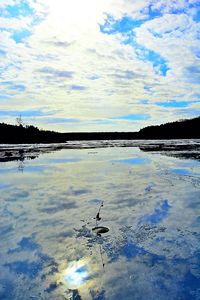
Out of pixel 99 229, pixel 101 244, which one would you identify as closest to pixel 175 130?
pixel 99 229

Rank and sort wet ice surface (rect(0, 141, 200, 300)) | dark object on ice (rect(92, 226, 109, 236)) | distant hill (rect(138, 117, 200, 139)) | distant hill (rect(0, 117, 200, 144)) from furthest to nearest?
distant hill (rect(138, 117, 200, 139)) → distant hill (rect(0, 117, 200, 144)) → dark object on ice (rect(92, 226, 109, 236)) → wet ice surface (rect(0, 141, 200, 300))

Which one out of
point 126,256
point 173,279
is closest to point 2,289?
point 126,256

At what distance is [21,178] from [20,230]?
8.35 m

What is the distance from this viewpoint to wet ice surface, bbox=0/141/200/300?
4691 millimetres

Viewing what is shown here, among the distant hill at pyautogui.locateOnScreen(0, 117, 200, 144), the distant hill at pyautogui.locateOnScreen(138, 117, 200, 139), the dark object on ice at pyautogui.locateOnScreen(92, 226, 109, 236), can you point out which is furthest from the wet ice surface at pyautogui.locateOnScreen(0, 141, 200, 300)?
the distant hill at pyautogui.locateOnScreen(138, 117, 200, 139)

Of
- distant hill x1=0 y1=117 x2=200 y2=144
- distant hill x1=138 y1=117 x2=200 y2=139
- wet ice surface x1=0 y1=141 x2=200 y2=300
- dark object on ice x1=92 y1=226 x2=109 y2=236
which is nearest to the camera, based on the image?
wet ice surface x1=0 y1=141 x2=200 y2=300

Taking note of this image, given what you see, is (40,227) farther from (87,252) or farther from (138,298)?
(138,298)

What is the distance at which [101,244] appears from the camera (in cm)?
634

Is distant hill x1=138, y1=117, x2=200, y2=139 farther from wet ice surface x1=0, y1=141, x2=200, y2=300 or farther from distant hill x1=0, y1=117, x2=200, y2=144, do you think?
wet ice surface x1=0, y1=141, x2=200, y2=300

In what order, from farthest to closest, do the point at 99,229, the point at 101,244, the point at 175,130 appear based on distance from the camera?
the point at 175,130 < the point at 99,229 < the point at 101,244

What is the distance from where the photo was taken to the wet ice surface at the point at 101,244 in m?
4.69

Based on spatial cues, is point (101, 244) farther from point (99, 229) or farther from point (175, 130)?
point (175, 130)

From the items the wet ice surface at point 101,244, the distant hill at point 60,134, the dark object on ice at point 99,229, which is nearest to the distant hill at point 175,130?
the distant hill at point 60,134

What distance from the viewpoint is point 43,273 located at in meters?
5.15
